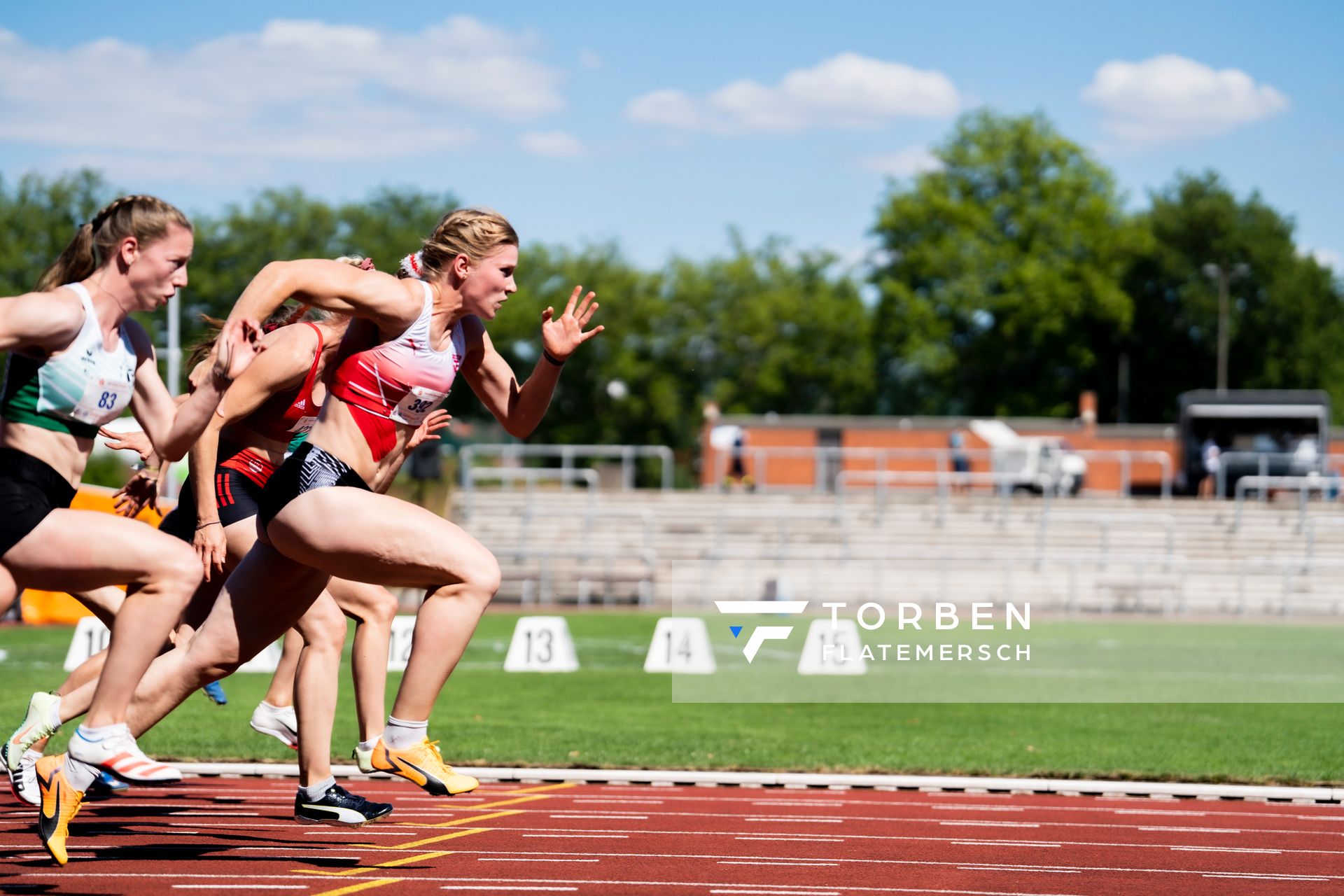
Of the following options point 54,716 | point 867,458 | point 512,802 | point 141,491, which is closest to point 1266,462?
point 867,458

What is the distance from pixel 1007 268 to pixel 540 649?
63.3 m

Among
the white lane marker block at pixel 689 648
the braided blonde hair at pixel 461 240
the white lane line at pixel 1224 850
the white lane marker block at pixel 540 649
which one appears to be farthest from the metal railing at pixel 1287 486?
the braided blonde hair at pixel 461 240

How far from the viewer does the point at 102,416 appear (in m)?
5.51

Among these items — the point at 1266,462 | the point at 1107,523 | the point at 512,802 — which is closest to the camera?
the point at 512,802

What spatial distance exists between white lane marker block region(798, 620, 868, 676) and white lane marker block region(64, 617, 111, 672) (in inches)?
274

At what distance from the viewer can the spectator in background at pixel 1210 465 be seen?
3916cm

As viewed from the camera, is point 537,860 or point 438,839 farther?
point 438,839

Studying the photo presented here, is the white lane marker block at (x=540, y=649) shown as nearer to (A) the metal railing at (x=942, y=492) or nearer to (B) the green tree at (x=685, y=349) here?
(A) the metal railing at (x=942, y=492)

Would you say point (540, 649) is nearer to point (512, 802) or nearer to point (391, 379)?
point (512, 802)

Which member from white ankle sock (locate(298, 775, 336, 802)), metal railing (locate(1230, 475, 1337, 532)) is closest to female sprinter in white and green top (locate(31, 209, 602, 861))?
white ankle sock (locate(298, 775, 336, 802))

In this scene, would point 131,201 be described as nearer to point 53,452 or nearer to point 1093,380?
point 53,452

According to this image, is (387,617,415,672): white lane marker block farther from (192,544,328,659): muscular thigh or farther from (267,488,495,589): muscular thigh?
(267,488,495,589): muscular thigh

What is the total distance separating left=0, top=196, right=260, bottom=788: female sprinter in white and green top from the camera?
17.4 ft

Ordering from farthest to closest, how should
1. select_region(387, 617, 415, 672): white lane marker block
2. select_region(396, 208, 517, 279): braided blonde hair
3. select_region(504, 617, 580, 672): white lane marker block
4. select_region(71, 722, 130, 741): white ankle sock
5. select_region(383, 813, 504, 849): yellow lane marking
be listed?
select_region(504, 617, 580, 672): white lane marker block < select_region(387, 617, 415, 672): white lane marker block < select_region(383, 813, 504, 849): yellow lane marking < select_region(396, 208, 517, 279): braided blonde hair < select_region(71, 722, 130, 741): white ankle sock
